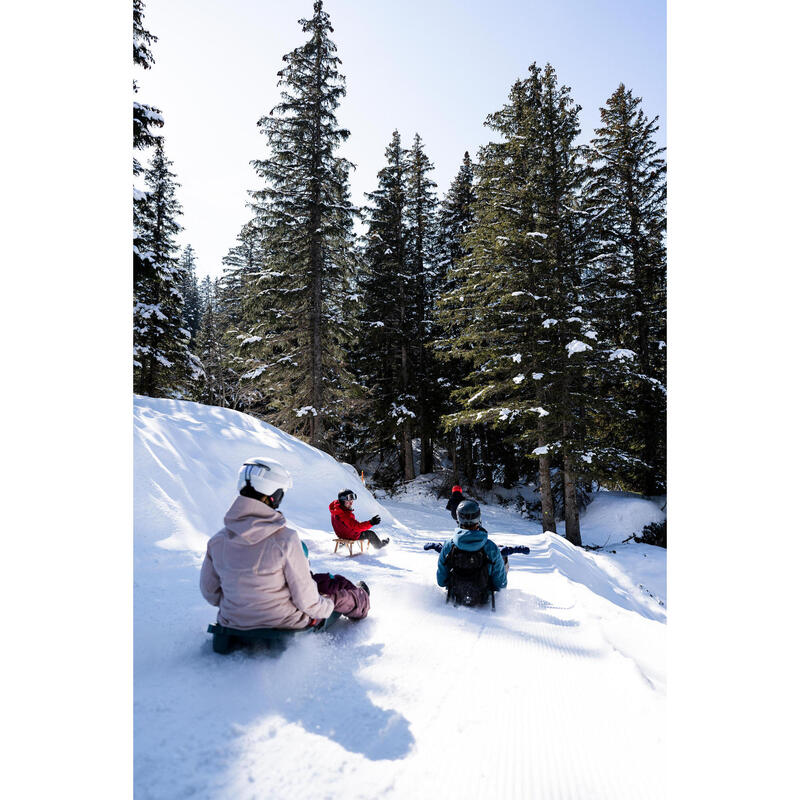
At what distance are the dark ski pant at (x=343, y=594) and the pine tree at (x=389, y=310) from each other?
16.0 metres

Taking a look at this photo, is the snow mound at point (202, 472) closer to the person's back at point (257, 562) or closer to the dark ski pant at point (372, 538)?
the dark ski pant at point (372, 538)

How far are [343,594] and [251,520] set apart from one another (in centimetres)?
124

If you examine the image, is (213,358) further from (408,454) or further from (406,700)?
(406,700)

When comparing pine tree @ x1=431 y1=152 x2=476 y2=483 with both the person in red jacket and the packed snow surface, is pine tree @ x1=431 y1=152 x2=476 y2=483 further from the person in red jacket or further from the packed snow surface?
the packed snow surface

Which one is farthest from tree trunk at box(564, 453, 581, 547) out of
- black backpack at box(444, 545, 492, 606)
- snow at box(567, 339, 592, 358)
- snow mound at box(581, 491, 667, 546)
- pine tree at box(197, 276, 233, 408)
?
pine tree at box(197, 276, 233, 408)

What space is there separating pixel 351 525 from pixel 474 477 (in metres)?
16.2

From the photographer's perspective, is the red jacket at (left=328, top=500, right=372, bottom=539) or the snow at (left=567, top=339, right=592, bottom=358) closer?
the red jacket at (left=328, top=500, right=372, bottom=539)

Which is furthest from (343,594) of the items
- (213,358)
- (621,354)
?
(213,358)

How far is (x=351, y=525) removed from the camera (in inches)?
260

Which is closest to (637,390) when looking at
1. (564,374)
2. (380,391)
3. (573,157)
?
(564,374)

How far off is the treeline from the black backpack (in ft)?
27.4

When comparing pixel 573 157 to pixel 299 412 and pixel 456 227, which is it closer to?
pixel 456 227

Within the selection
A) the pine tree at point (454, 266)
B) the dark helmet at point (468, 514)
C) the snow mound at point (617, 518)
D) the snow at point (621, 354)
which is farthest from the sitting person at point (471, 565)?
the pine tree at point (454, 266)

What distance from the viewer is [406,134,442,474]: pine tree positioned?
19844 mm
